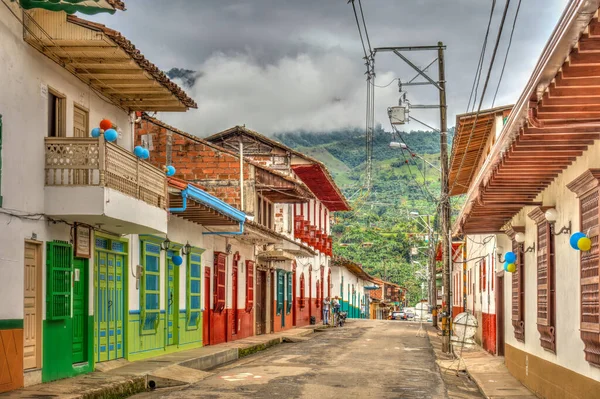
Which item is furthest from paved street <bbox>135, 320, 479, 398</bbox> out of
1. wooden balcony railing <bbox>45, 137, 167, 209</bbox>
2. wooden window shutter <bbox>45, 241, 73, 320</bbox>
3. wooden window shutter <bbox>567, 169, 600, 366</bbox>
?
wooden window shutter <bbox>567, 169, 600, 366</bbox>

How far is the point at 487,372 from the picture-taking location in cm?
1977

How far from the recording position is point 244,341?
2666cm

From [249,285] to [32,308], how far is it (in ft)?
54.7

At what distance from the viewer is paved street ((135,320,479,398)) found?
47.1 feet

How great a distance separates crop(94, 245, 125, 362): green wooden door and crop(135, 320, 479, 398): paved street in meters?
1.85

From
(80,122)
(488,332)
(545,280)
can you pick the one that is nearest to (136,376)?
(80,122)

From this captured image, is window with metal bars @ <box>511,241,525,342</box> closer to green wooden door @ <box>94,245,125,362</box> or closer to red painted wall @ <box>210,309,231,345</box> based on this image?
green wooden door @ <box>94,245,125,362</box>

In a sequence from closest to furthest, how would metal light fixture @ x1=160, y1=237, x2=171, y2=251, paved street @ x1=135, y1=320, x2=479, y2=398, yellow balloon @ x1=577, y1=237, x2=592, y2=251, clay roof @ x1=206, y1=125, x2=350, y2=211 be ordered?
yellow balloon @ x1=577, y1=237, x2=592, y2=251, paved street @ x1=135, y1=320, x2=479, y2=398, metal light fixture @ x1=160, y1=237, x2=171, y2=251, clay roof @ x1=206, y1=125, x2=350, y2=211

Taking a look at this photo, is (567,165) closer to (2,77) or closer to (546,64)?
(546,64)

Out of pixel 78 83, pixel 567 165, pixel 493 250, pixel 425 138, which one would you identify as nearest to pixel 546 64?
pixel 567 165

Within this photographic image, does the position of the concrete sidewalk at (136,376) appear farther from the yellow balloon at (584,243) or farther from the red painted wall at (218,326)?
the yellow balloon at (584,243)

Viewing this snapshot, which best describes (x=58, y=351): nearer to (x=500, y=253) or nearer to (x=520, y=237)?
(x=520, y=237)

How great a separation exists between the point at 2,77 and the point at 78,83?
3.07 metres

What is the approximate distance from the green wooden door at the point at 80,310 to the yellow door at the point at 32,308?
1375 mm
